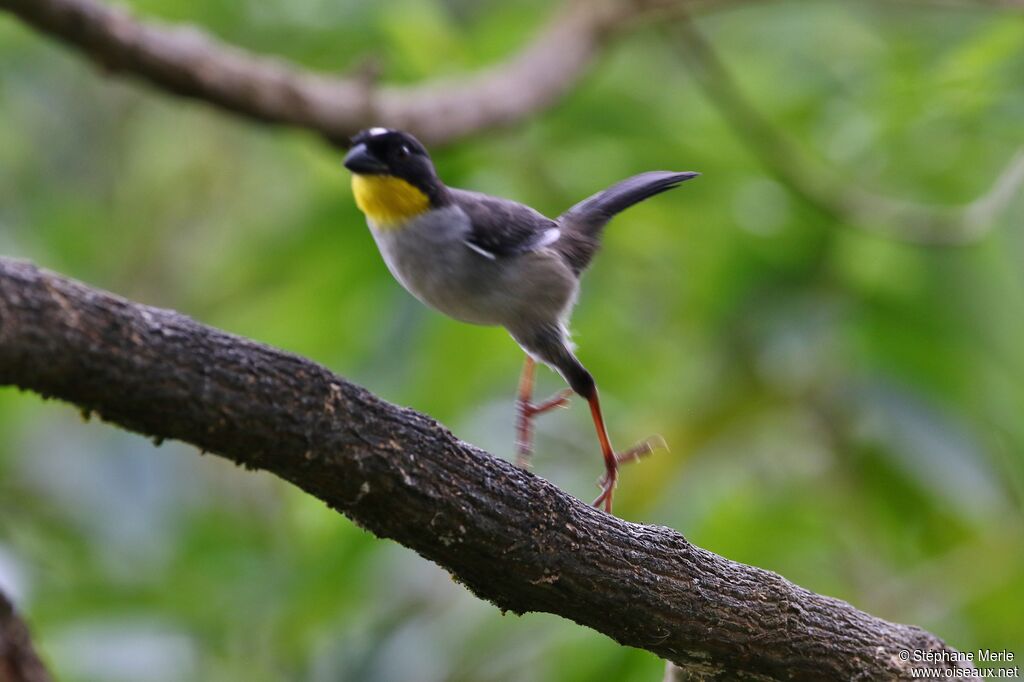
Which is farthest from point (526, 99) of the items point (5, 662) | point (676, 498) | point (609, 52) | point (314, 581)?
point (5, 662)

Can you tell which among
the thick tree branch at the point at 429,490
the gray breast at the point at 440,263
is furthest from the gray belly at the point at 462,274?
the thick tree branch at the point at 429,490

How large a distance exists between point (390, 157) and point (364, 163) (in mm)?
74

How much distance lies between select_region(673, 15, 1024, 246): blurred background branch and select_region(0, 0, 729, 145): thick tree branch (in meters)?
0.64

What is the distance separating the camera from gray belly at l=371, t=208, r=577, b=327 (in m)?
3.25

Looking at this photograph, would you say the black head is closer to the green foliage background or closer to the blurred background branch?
the green foliage background

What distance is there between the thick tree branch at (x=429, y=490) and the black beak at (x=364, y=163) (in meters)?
0.89

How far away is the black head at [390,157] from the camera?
3.25 metres

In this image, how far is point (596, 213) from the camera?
3.72m

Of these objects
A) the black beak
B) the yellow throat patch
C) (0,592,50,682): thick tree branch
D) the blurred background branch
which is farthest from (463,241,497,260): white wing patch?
the blurred background branch

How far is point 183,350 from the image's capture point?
2229mm

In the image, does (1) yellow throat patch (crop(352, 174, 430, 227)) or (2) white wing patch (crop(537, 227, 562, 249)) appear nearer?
(1) yellow throat patch (crop(352, 174, 430, 227))

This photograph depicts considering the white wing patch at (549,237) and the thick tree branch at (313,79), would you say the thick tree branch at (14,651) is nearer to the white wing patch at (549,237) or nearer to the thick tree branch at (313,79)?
the white wing patch at (549,237)

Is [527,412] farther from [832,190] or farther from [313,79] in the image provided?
[832,190]

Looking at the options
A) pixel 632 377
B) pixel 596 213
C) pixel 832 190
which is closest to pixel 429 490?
pixel 596 213
